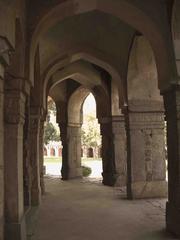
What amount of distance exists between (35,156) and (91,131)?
78.4 ft

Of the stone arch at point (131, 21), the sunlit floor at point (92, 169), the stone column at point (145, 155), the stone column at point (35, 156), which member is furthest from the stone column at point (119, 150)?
the stone arch at point (131, 21)

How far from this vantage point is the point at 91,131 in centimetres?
3184

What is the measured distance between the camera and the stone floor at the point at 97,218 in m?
5.03

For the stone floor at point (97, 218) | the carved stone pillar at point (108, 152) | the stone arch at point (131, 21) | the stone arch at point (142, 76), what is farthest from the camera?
the carved stone pillar at point (108, 152)

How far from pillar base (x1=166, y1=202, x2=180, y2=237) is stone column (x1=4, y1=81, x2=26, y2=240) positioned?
87.0 inches

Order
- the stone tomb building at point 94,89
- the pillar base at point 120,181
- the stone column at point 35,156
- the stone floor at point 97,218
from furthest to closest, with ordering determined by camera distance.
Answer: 1. the pillar base at point 120,181
2. the stone column at point 35,156
3. the stone floor at point 97,218
4. the stone tomb building at point 94,89

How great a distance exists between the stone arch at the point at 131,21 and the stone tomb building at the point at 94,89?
17 mm

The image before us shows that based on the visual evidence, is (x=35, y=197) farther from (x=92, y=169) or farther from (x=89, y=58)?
(x=92, y=169)

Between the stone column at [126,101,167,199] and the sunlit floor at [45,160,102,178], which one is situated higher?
the stone column at [126,101,167,199]

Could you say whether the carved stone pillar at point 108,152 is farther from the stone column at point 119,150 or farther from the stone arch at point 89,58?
the stone arch at point 89,58

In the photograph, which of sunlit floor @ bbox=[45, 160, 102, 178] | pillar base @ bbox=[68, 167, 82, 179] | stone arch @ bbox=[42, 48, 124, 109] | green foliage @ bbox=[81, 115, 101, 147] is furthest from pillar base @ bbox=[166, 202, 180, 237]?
green foliage @ bbox=[81, 115, 101, 147]

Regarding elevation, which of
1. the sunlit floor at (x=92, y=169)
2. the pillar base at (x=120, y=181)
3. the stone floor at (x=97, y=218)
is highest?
the pillar base at (x=120, y=181)

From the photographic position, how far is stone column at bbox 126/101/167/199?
26.7 feet

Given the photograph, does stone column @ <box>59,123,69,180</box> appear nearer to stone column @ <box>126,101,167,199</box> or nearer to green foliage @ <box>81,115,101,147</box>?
stone column @ <box>126,101,167,199</box>
